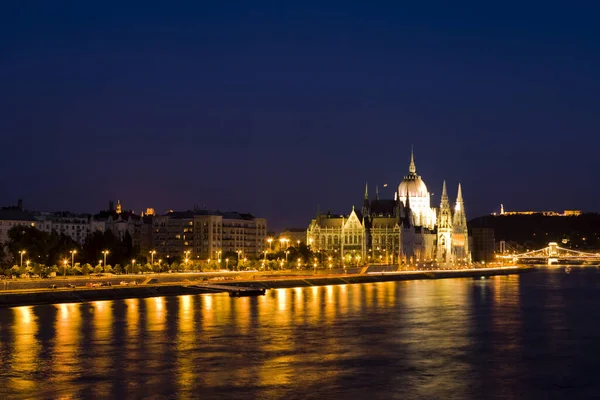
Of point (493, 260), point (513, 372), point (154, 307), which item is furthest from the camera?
point (493, 260)

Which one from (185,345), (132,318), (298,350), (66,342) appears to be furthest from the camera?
(132,318)

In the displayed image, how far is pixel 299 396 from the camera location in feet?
96.8

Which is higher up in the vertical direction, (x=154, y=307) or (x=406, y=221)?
(x=406, y=221)

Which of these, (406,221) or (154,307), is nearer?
(154,307)

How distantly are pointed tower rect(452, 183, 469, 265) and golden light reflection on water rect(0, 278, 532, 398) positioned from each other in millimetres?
101684

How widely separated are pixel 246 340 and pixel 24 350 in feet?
31.5

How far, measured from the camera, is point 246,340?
43031mm

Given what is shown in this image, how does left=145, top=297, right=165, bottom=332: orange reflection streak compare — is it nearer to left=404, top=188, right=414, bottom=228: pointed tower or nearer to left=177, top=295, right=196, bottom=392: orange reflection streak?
left=177, top=295, right=196, bottom=392: orange reflection streak

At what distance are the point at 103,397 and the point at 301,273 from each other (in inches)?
2893

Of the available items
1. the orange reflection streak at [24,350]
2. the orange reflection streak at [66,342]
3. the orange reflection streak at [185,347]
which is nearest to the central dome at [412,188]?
the orange reflection streak at [185,347]

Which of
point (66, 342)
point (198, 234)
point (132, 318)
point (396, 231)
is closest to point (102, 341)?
point (66, 342)

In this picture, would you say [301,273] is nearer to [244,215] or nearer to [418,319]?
[244,215]

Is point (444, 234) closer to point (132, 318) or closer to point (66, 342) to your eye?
point (132, 318)

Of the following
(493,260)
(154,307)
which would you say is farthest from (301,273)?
(493,260)
